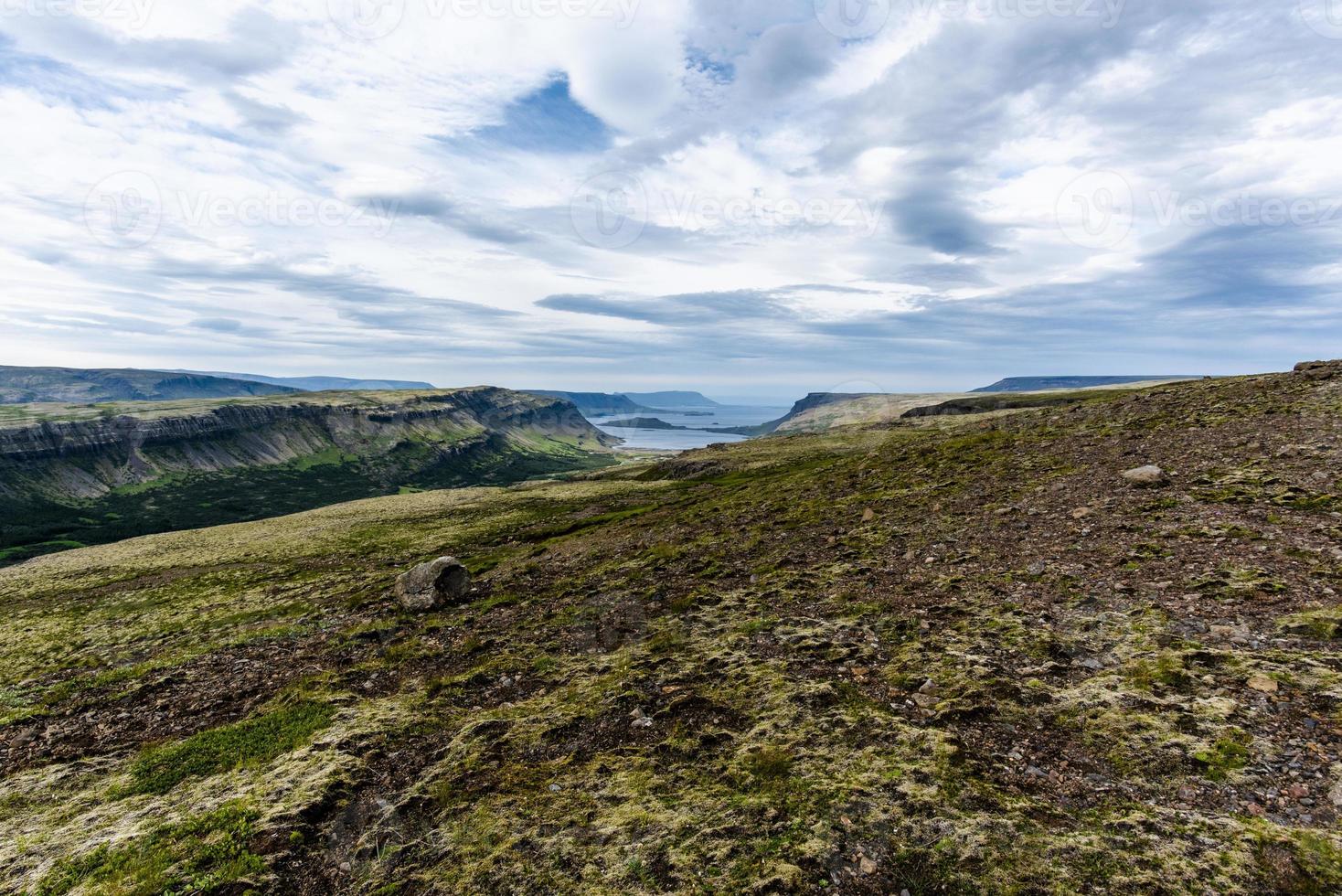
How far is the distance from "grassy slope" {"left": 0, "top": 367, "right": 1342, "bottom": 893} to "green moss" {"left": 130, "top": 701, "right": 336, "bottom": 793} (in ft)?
0.46

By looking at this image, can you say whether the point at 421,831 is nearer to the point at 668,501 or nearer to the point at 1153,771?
the point at 1153,771

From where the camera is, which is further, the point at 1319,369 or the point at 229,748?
the point at 1319,369

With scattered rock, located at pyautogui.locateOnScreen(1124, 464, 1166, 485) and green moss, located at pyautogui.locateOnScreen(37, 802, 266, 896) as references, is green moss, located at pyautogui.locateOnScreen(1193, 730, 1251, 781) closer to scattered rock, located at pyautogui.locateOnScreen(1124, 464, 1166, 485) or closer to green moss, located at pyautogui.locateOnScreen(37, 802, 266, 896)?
green moss, located at pyautogui.locateOnScreen(37, 802, 266, 896)

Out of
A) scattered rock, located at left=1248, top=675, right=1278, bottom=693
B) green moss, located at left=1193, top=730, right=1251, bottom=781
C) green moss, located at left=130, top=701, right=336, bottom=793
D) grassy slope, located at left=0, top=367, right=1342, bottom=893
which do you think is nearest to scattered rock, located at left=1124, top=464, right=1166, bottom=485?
grassy slope, located at left=0, top=367, right=1342, bottom=893

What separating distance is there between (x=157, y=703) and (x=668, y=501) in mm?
50181

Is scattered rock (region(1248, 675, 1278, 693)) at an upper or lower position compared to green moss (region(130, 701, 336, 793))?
upper

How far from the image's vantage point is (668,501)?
67.4 meters

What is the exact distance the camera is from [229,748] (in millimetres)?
16844

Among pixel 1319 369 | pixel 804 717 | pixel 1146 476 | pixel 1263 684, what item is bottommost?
pixel 804 717

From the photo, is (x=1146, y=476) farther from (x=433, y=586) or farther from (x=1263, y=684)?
(x=433, y=586)

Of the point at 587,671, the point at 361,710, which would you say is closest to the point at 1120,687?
the point at 587,671

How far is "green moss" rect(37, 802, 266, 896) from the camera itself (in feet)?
35.6

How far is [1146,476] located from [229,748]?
3821 centimetres

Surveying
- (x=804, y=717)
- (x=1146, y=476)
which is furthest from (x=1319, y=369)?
(x=804, y=717)
